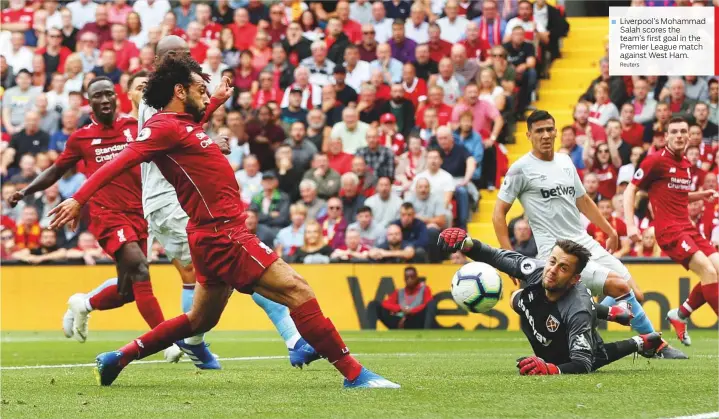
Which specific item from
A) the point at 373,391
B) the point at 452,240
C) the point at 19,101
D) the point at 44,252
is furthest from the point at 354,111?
the point at 373,391

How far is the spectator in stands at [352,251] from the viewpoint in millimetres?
18453

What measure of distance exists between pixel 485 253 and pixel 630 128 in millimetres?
9911

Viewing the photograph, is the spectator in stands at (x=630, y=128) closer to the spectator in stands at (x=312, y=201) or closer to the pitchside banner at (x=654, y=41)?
the spectator in stands at (x=312, y=201)

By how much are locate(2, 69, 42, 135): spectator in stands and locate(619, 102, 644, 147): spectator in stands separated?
36.1 feet

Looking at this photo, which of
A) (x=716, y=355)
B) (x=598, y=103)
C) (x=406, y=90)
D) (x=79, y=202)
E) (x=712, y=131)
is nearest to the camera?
(x=79, y=202)

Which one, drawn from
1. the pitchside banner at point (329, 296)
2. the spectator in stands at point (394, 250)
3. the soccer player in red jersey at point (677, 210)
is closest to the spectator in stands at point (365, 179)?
the spectator in stands at point (394, 250)

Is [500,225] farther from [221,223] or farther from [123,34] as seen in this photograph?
[123,34]

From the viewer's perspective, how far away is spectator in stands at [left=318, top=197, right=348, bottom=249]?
18984 mm

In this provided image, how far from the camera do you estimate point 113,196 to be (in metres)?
11.1

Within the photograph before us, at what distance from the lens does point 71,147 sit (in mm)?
10953

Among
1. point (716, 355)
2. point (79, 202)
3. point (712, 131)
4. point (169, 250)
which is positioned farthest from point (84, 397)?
point (712, 131)

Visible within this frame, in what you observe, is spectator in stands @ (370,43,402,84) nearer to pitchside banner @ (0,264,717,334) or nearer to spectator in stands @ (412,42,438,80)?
spectator in stands @ (412,42,438,80)

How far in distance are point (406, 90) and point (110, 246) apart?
10668 mm

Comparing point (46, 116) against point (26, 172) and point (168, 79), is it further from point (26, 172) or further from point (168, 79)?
point (168, 79)
